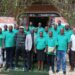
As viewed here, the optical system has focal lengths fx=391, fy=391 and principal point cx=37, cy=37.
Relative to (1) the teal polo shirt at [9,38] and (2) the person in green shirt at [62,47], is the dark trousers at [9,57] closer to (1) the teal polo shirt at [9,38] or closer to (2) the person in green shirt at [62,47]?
(1) the teal polo shirt at [9,38]

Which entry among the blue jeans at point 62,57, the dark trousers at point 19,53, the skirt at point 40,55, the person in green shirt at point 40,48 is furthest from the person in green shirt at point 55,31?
the dark trousers at point 19,53

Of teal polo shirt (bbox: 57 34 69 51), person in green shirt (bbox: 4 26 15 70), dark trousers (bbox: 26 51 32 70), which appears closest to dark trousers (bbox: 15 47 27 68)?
dark trousers (bbox: 26 51 32 70)

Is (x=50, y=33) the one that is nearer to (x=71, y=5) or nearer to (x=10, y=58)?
(x=10, y=58)

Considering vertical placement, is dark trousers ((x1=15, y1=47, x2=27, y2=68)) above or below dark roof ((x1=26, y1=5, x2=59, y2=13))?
below

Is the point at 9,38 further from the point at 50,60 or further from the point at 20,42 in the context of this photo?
the point at 50,60

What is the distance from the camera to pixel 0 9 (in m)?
26.5

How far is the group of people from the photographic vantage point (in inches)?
659

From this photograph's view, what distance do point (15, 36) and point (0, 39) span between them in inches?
30.7

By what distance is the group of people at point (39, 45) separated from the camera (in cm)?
1675

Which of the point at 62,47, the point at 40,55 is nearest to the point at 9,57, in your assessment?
the point at 40,55

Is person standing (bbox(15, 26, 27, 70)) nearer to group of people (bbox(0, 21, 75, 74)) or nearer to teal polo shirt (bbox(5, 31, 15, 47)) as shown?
group of people (bbox(0, 21, 75, 74))

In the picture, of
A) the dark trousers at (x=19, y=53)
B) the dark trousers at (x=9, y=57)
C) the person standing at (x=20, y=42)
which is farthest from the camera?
the dark trousers at (x=9, y=57)

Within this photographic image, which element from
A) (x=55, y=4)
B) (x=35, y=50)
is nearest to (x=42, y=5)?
(x=55, y=4)

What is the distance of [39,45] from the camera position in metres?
17.0
